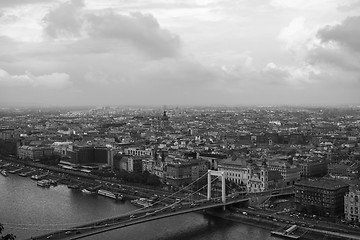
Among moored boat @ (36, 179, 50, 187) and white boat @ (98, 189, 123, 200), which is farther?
moored boat @ (36, 179, 50, 187)

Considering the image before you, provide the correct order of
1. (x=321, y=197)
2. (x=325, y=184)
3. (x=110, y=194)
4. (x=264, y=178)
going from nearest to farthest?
(x=321, y=197) → (x=325, y=184) → (x=110, y=194) → (x=264, y=178)

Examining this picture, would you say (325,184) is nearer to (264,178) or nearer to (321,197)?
(321,197)

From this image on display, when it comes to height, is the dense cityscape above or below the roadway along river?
above

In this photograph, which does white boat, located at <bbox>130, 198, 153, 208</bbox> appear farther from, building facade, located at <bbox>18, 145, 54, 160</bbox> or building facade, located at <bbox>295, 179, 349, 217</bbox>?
building facade, located at <bbox>18, 145, 54, 160</bbox>

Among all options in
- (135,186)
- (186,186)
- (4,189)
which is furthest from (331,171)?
(4,189)

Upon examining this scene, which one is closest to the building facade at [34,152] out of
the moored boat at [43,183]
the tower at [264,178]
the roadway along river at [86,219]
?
the moored boat at [43,183]

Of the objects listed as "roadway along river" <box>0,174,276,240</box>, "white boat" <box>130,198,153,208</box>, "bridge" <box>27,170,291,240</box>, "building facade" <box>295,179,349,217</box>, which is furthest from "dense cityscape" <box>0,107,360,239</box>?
"roadway along river" <box>0,174,276,240</box>

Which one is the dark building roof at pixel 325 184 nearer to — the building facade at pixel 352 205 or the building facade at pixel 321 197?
the building facade at pixel 321 197

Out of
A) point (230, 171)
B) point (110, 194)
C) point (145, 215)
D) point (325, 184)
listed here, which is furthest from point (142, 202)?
Result: point (325, 184)
